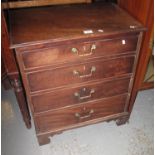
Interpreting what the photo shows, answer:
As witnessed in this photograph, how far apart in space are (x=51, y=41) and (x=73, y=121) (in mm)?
621

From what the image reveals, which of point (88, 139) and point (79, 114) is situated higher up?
point (79, 114)

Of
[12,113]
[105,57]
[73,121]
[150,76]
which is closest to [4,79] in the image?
[12,113]

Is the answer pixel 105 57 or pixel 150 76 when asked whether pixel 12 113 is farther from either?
pixel 150 76

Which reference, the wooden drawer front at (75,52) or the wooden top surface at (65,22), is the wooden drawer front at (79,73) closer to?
the wooden drawer front at (75,52)

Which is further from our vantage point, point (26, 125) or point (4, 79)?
point (4, 79)

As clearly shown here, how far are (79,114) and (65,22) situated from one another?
22.7 inches

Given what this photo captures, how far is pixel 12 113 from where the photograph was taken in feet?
5.15

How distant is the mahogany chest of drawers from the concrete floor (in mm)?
138

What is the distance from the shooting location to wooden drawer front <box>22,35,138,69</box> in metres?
0.90

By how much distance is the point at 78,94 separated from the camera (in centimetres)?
113

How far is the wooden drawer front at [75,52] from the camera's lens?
0.90 meters

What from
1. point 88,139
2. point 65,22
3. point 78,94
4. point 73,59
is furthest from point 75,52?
point 88,139

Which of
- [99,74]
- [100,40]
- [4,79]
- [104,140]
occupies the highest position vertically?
[100,40]

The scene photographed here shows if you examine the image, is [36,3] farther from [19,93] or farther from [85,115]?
[85,115]
